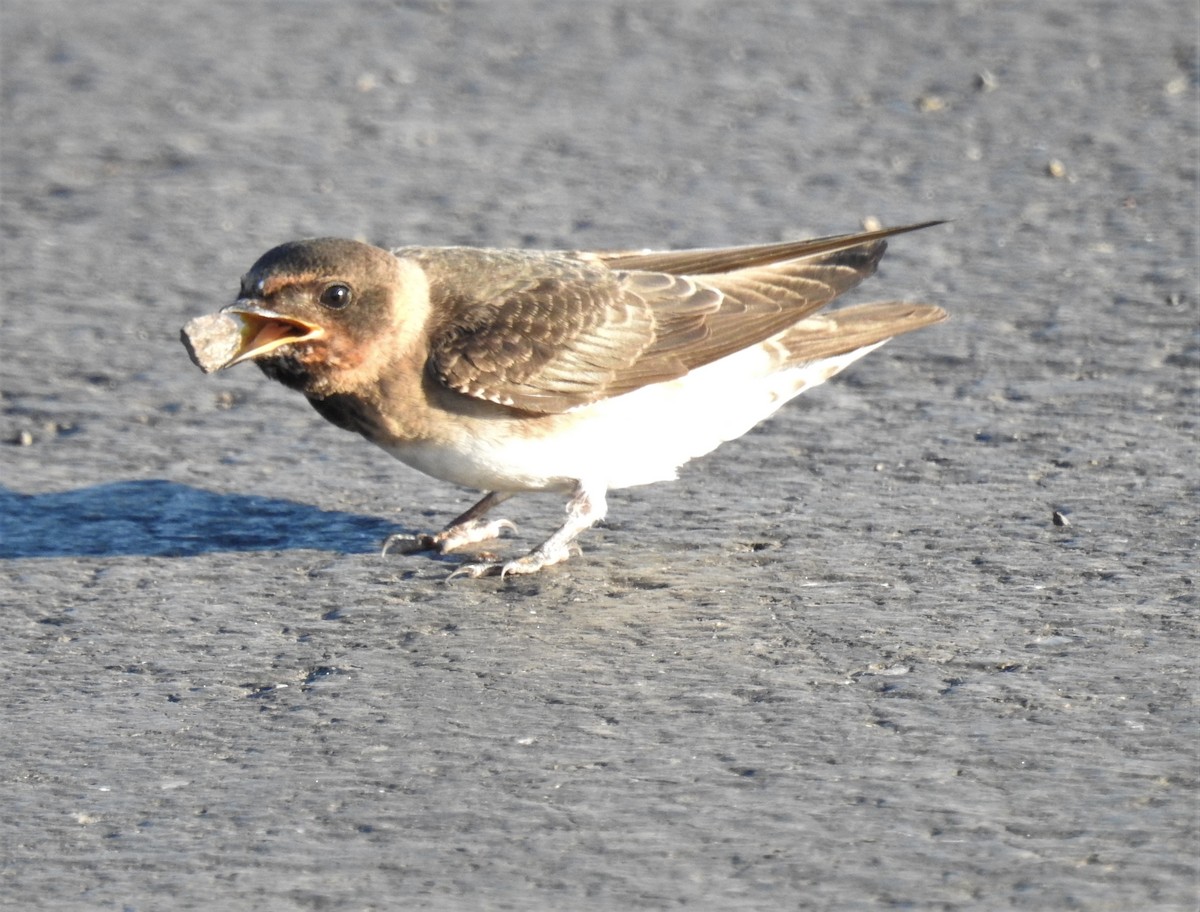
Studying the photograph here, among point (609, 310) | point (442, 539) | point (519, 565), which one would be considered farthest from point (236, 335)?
point (609, 310)

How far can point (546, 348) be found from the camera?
561cm

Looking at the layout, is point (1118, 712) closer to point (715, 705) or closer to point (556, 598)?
point (715, 705)

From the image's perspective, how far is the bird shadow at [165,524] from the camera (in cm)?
548

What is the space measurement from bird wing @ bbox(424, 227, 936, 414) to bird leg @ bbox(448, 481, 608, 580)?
264 millimetres

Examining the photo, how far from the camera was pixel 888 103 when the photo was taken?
919 centimetres

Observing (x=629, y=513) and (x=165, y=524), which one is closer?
(x=165, y=524)

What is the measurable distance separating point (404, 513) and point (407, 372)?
0.55 m

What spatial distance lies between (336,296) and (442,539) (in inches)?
28.6

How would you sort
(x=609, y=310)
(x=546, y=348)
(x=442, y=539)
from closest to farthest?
(x=442, y=539) → (x=546, y=348) → (x=609, y=310)

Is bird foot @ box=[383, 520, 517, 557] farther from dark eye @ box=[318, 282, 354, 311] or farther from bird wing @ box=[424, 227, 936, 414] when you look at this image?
dark eye @ box=[318, 282, 354, 311]

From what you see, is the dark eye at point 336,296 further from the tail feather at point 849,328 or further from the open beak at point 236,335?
the tail feather at point 849,328

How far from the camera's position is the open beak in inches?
209

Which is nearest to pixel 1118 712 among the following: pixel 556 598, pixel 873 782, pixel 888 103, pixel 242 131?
pixel 873 782

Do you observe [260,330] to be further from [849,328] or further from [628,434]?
[849,328]
